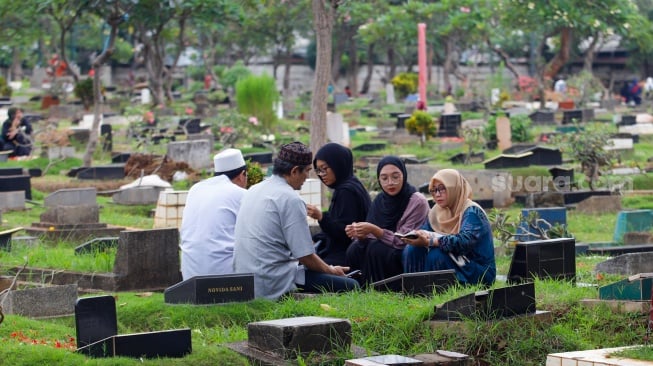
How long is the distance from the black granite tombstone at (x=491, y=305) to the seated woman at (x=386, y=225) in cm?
166

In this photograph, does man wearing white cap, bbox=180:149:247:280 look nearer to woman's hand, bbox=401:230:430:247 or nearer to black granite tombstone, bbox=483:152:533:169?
woman's hand, bbox=401:230:430:247

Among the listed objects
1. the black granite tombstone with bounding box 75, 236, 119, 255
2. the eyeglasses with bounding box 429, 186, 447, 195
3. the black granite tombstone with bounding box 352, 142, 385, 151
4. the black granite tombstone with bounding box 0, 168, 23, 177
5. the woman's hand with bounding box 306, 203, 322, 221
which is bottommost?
the black granite tombstone with bounding box 352, 142, 385, 151

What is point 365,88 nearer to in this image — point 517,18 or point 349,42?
point 349,42

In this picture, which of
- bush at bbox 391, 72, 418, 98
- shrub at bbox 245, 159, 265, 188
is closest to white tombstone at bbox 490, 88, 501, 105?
bush at bbox 391, 72, 418, 98

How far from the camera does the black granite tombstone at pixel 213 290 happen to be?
8.65m

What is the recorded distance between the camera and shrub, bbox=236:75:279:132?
92.2ft

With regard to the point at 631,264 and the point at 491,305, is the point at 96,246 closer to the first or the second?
the point at 631,264

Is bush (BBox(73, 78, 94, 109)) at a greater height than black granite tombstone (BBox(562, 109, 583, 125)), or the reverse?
bush (BBox(73, 78, 94, 109))

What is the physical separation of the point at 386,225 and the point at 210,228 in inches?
52.6

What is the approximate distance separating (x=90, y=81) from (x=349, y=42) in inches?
914

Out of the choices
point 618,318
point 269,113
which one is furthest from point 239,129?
point 618,318

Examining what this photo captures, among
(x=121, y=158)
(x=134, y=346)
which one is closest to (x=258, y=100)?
(x=121, y=158)

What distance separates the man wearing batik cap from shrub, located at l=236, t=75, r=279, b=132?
18419 mm

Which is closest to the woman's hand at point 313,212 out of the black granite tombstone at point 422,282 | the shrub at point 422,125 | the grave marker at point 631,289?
the black granite tombstone at point 422,282
